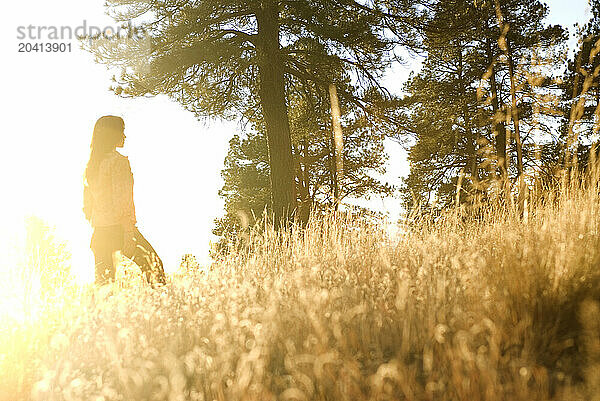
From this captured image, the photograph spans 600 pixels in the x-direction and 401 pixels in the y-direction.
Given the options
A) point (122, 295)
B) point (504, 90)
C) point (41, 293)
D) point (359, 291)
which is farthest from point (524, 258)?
point (504, 90)

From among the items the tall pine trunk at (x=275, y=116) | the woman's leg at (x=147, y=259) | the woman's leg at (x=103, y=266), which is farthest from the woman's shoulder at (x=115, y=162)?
the tall pine trunk at (x=275, y=116)

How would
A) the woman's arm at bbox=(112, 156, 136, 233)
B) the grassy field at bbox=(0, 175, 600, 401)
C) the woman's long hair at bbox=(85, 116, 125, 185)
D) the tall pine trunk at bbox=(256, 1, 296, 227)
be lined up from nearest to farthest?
1. the grassy field at bbox=(0, 175, 600, 401)
2. the woman's arm at bbox=(112, 156, 136, 233)
3. the woman's long hair at bbox=(85, 116, 125, 185)
4. the tall pine trunk at bbox=(256, 1, 296, 227)

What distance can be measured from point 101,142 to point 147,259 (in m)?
1.30

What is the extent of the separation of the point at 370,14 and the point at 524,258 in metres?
7.73

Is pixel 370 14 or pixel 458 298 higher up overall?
pixel 370 14

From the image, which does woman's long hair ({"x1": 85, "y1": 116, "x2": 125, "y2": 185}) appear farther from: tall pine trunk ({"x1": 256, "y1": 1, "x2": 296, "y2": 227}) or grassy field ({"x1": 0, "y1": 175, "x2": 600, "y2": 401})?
tall pine trunk ({"x1": 256, "y1": 1, "x2": 296, "y2": 227})

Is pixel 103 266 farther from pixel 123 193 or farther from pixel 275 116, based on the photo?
pixel 275 116

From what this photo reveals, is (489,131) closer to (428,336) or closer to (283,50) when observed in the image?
(283,50)

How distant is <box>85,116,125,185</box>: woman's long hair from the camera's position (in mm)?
5684

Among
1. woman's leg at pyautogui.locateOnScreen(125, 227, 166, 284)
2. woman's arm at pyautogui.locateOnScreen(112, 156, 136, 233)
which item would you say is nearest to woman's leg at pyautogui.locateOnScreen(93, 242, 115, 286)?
woman's leg at pyautogui.locateOnScreen(125, 227, 166, 284)

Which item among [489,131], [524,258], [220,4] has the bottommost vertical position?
[524,258]

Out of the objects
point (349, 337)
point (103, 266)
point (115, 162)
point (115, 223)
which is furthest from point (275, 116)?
point (349, 337)

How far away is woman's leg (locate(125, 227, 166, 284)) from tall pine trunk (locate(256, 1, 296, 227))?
4.58 meters

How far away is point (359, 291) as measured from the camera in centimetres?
390
